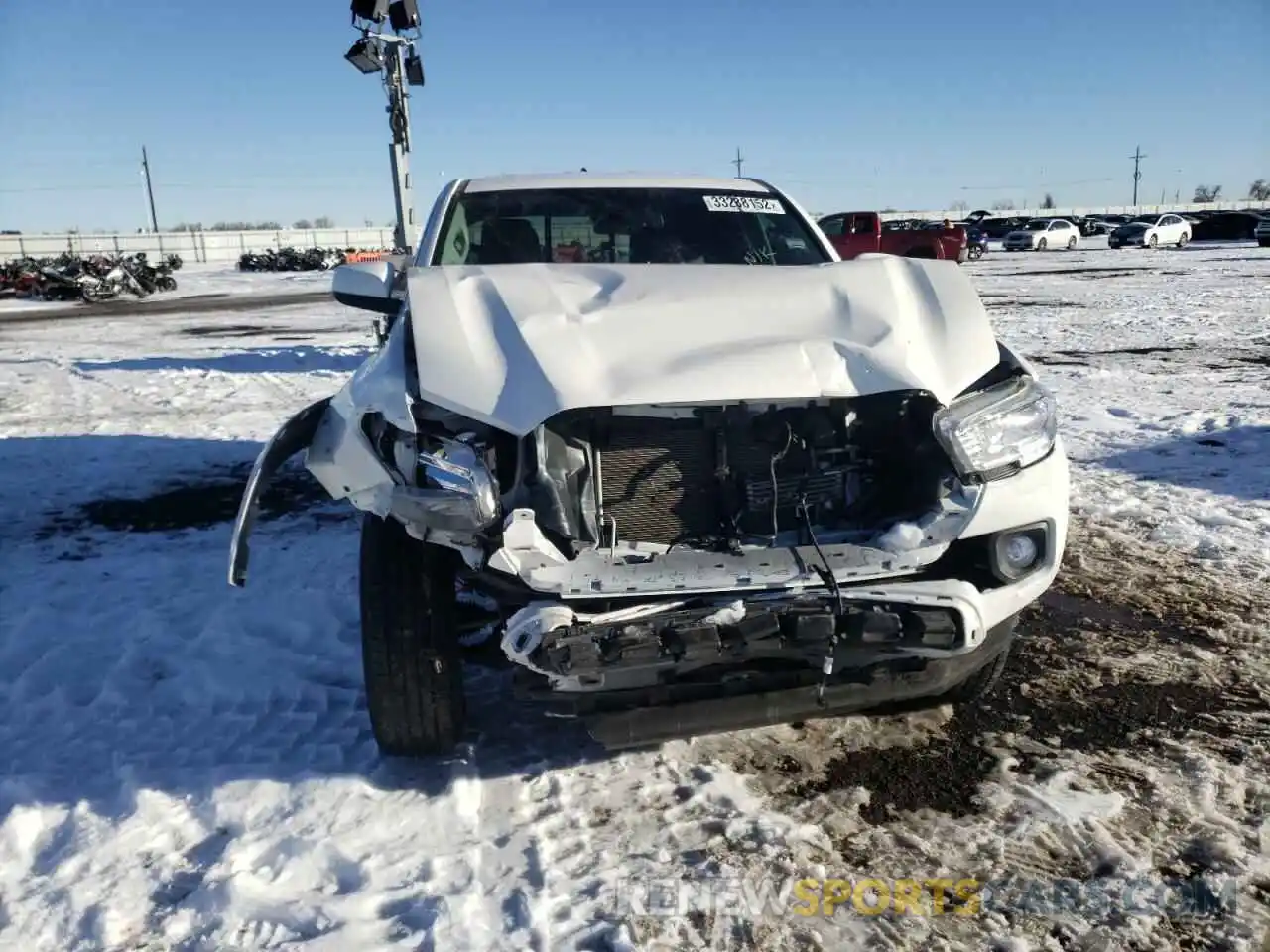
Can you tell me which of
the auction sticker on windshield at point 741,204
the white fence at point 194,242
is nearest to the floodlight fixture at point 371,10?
the auction sticker on windshield at point 741,204

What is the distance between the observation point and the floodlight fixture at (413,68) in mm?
13438

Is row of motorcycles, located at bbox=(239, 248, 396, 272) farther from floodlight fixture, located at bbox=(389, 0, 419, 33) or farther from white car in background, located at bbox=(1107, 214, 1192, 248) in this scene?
white car in background, located at bbox=(1107, 214, 1192, 248)

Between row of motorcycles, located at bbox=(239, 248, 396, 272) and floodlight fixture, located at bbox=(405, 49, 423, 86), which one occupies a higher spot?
floodlight fixture, located at bbox=(405, 49, 423, 86)

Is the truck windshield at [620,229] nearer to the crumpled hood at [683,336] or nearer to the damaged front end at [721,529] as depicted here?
the crumpled hood at [683,336]

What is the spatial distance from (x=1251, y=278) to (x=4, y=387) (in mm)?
22277

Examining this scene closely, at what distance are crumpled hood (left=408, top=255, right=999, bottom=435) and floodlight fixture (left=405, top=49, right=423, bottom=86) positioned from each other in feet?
39.0

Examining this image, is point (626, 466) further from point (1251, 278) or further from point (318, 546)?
point (1251, 278)

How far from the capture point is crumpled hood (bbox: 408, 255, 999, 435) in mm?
2428

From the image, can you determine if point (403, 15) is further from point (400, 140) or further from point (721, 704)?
point (721, 704)

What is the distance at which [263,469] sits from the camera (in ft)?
8.94

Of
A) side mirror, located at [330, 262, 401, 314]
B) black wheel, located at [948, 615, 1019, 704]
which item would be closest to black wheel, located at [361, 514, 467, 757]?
side mirror, located at [330, 262, 401, 314]

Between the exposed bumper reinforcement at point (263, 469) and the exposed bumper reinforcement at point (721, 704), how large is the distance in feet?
3.45

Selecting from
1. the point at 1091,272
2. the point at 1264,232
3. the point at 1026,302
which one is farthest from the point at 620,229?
the point at 1264,232

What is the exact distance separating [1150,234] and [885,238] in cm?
1832
